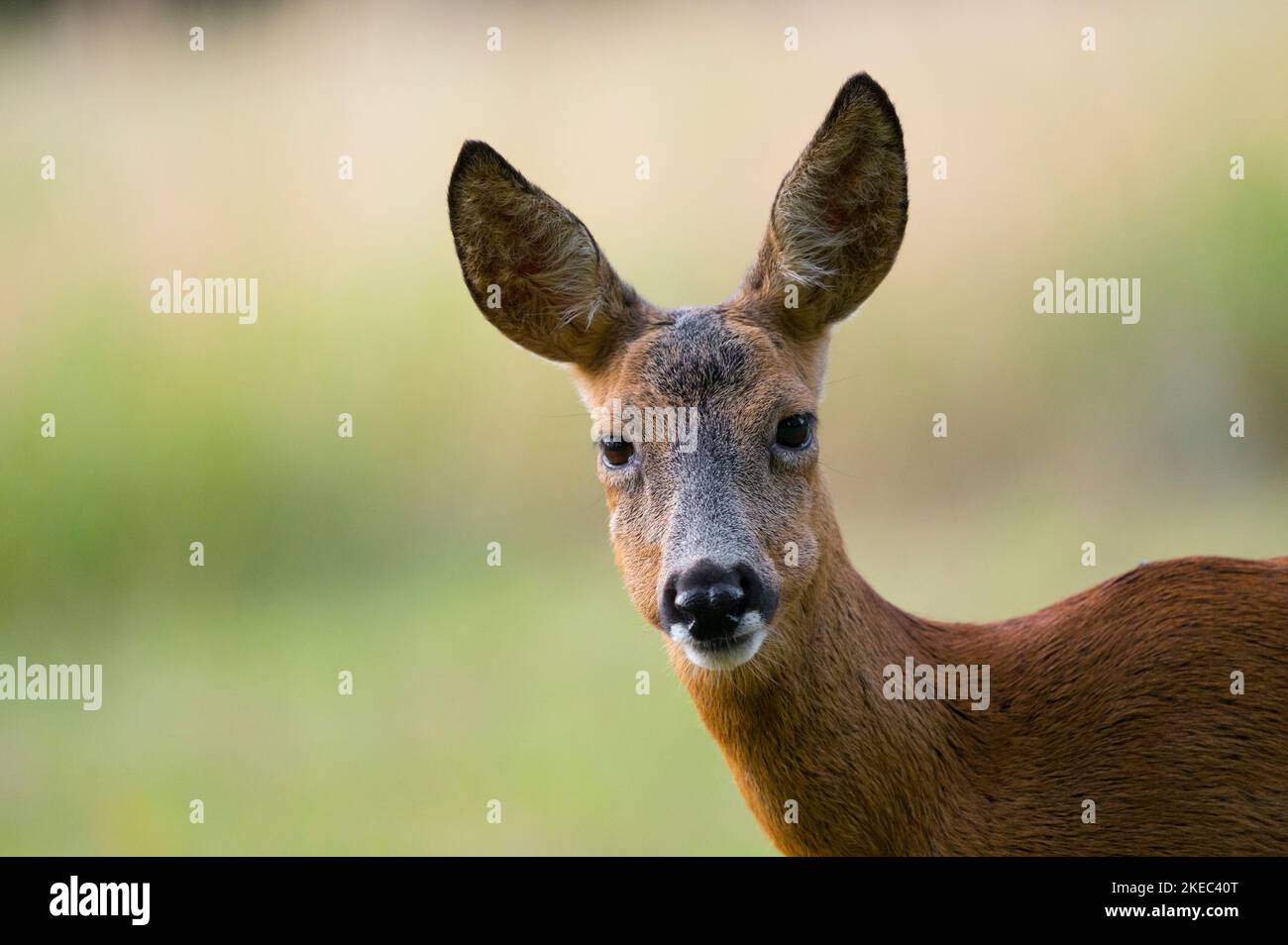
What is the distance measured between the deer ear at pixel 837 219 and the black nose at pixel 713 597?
1351 mm

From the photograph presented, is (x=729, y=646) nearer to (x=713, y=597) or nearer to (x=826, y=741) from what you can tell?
(x=713, y=597)

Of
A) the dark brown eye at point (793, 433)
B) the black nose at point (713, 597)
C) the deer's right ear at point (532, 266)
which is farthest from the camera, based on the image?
the deer's right ear at point (532, 266)

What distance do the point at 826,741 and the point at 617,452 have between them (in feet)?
4.26

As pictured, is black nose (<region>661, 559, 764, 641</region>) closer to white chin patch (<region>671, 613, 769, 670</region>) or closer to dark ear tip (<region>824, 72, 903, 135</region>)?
white chin patch (<region>671, 613, 769, 670</region>)

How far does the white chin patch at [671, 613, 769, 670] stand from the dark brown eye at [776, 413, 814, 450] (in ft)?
2.54

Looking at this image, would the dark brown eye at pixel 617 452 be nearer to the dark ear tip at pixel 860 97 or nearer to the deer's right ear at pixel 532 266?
the deer's right ear at pixel 532 266

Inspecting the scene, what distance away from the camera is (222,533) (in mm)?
13680

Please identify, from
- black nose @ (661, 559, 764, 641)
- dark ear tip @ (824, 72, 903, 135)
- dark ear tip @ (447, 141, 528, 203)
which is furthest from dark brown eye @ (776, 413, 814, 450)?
dark ear tip @ (447, 141, 528, 203)

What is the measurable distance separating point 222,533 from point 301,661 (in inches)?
62.7

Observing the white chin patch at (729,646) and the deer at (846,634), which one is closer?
the white chin patch at (729,646)

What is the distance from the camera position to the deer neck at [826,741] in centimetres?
540

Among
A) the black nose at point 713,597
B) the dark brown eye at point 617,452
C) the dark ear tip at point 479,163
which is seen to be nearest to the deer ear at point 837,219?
the dark brown eye at point 617,452

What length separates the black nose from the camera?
4.95m

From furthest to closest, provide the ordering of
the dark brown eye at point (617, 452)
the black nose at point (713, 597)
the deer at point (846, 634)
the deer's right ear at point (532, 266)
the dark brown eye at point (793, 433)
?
the deer's right ear at point (532, 266) → the dark brown eye at point (617, 452) → the dark brown eye at point (793, 433) → the deer at point (846, 634) → the black nose at point (713, 597)
